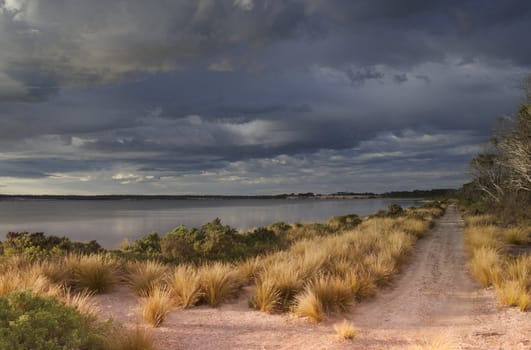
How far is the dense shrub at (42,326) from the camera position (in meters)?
4.51

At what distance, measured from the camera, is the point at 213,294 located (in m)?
8.28

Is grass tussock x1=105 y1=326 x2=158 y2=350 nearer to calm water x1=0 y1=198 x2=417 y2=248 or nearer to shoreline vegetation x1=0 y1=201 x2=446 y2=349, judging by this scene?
shoreline vegetation x1=0 y1=201 x2=446 y2=349

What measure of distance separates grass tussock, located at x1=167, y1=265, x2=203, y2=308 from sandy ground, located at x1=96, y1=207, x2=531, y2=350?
244 millimetres

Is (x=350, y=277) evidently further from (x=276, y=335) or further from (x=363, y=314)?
(x=276, y=335)

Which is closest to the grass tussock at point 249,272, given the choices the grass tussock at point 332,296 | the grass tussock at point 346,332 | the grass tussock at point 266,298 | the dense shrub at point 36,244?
the grass tussock at point 266,298

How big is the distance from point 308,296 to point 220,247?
10.3 m

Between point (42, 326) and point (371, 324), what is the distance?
205 inches

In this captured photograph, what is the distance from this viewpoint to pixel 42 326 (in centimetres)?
484

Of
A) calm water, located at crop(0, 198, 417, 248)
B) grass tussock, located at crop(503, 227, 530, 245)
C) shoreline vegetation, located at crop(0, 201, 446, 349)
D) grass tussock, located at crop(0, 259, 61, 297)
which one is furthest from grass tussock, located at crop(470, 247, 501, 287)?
calm water, located at crop(0, 198, 417, 248)

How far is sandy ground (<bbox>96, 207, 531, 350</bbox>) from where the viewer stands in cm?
633

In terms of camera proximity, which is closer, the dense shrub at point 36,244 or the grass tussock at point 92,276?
the grass tussock at point 92,276

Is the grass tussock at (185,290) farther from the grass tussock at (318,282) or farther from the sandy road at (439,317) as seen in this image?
the sandy road at (439,317)

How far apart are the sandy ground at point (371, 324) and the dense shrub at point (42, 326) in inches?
45.7

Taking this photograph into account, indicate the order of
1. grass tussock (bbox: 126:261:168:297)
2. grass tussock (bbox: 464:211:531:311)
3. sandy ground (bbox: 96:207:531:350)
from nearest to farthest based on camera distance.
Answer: sandy ground (bbox: 96:207:531:350) → grass tussock (bbox: 464:211:531:311) → grass tussock (bbox: 126:261:168:297)
